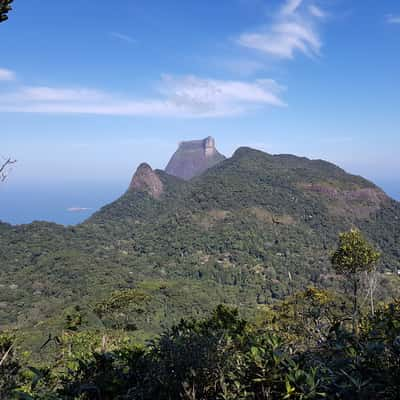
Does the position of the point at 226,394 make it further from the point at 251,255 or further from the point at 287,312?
the point at 251,255

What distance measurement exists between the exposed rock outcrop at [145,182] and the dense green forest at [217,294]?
6.31 feet

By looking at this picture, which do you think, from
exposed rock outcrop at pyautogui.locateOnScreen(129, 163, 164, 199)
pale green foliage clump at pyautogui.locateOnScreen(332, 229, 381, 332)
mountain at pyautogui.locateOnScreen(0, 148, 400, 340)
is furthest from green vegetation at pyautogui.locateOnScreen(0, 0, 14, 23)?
exposed rock outcrop at pyautogui.locateOnScreen(129, 163, 164, 199)

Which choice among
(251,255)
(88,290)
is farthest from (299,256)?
(88,290)

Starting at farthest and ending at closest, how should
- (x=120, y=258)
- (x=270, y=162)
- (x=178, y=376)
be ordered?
(x=270, y=162)
(x=120, y=258)
(x=178, y=376)

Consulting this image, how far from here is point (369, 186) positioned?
12938cm

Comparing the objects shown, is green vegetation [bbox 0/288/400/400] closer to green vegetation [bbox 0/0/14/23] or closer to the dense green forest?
the dense green forest

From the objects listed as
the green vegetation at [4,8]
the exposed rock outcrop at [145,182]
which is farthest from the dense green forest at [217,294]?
the green vegetation at [4,8]

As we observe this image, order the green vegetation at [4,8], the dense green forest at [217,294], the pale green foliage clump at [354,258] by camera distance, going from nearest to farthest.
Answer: the dense green forest at [217,294] < the green vegetation at [4,8] < the pale green foliage clump at [354,258]

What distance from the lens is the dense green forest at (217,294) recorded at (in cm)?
285

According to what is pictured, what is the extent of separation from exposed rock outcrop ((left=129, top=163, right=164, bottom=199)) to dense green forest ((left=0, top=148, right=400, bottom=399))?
1925 millimetres

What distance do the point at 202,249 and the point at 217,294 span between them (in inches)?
1278

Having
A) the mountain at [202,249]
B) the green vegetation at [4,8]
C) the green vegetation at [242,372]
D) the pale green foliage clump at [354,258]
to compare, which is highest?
the green vegetation at [4,8]

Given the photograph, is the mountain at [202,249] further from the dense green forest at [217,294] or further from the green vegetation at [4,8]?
the green vegetation at [4,8]

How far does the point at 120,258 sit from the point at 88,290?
26328mm
